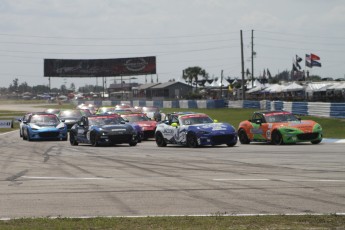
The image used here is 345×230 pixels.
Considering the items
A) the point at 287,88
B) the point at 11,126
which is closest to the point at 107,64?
the point at 287,88

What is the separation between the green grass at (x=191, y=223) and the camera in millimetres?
7336

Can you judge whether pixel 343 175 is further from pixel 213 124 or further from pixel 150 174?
pixel 213 124

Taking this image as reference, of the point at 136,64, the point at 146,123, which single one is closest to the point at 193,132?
the point at 146,123

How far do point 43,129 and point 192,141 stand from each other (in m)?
9.59

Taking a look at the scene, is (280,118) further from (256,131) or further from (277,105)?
(277,105)

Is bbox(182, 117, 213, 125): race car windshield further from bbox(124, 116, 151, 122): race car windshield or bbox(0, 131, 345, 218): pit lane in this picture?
bbox(124, 116, 151, 122): race car windshield

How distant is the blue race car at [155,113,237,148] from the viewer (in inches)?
862

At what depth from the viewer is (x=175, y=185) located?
11.2 metres

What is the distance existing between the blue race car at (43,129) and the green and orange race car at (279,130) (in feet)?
30.5

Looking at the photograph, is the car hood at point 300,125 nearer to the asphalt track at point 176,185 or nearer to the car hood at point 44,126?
the asphalt track at point 176,185

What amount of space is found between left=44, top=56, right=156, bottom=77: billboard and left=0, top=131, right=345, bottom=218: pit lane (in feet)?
291

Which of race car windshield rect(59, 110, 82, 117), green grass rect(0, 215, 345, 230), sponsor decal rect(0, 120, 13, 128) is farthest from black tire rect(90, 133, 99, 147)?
sponsor decal rect(0, 120, 13, 128)

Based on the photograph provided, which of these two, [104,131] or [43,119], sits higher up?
[43,119]

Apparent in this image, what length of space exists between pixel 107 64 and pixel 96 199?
3825 inches
